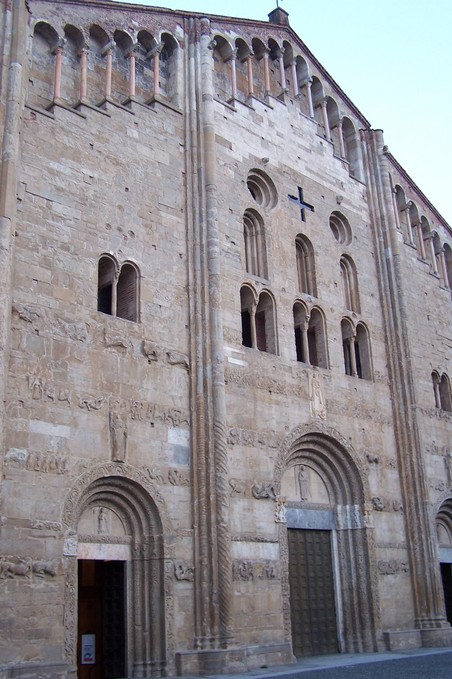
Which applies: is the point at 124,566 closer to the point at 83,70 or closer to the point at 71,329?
the point at 71,329

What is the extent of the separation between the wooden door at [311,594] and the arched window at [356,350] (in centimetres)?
455

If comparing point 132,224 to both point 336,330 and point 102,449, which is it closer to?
point 102,449

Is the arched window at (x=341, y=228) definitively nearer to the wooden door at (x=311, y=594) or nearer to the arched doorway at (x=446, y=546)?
the arched doorway at (x=446, y=546)

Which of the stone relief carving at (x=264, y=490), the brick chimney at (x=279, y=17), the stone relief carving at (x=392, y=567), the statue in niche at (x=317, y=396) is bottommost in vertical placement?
the stone relief carving at (x=392, y=567)

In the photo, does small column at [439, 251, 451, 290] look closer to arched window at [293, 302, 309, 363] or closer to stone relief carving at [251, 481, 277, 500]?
arched window at [293, 302, 309, 363]

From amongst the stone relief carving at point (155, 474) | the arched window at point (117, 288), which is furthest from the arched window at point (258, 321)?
the stone relief carving at point (155, 474)

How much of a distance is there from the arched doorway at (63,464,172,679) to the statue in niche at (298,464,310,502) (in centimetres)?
477

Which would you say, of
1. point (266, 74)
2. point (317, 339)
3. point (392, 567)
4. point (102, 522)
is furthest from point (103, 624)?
point (266, 74)

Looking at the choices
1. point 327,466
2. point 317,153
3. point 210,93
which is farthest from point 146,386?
point 317,153

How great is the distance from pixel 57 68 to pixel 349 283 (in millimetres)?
9826

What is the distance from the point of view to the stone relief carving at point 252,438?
17.0 m

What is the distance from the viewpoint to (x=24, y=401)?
13820 millimetres

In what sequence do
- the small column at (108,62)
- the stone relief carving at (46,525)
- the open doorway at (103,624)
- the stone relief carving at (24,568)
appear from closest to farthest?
the stone relief carving at (24,568), the stone relief carving at (46,525), the open doorway at (103,624), the small column at (108,62)

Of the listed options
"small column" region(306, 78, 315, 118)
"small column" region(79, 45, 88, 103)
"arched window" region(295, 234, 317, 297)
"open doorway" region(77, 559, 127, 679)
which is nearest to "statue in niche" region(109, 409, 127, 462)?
"open doorway" region(77, 559, 127, 679)
